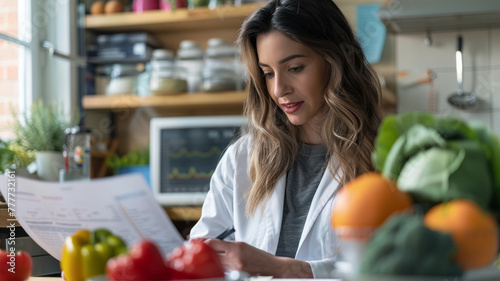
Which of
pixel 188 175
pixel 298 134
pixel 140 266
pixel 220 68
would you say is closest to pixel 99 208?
pixel 140 266

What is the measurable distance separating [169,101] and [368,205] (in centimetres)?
232

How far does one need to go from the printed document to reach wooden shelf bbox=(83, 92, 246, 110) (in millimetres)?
1891

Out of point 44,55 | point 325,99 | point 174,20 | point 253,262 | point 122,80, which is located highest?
point 174,20

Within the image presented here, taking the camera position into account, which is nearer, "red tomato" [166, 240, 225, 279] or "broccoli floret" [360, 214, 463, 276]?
"broccoli floret" [360, 214, 463, 276]

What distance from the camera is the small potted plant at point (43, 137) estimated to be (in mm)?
2395

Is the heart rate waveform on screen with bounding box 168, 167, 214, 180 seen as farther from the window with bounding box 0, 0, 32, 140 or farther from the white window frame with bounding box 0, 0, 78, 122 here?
the window with bounding box 0, 0, 32, 140

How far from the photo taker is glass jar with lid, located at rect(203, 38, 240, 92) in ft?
9.25

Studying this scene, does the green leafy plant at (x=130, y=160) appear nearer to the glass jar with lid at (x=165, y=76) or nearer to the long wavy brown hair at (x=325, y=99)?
the glass jar with lid at (x=165, y=76)

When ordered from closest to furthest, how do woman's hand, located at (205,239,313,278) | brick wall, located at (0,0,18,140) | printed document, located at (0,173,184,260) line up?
printed document, located at (0,173,184,260), woman's hand, located at (205,239,313,278), brick wall, located at (0,0,18,140)

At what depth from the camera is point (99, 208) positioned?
2.74 feet

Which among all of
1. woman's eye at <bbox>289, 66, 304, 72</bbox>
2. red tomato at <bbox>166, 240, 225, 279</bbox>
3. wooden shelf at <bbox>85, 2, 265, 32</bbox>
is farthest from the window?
red tomato at <bbox>166, 240, 225, 279</bbox>

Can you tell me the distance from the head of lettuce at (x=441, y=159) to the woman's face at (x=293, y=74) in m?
0.87

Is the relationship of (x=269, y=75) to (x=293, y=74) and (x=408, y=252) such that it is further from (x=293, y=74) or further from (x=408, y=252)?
(x=408, y=252)

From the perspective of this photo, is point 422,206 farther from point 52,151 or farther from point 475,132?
point 52,151
